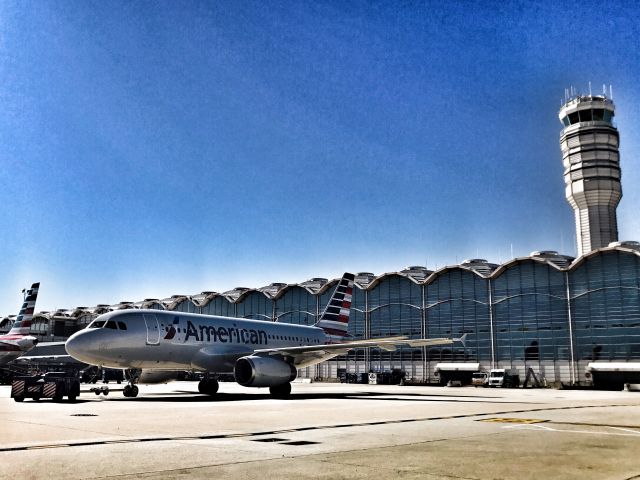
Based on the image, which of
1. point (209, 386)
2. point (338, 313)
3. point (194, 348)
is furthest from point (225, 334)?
point (338, 313)

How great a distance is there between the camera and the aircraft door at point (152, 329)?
3106 centimetres

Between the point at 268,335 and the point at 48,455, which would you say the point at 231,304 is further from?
the point at 48,455

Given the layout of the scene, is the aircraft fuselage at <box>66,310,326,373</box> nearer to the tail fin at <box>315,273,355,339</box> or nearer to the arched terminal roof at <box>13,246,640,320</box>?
the tail fin at <box>315,273,355,339</box>

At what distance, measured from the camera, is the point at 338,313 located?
49.3 m

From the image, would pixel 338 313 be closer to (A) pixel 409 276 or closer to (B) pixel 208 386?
(B) pixel 208 386

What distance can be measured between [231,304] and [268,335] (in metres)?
49.3

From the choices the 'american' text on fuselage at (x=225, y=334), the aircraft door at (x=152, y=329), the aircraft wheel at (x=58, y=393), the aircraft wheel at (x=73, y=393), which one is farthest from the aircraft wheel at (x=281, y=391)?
the aircraft wheel at (x=58, y=393)

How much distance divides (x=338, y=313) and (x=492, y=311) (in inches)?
959

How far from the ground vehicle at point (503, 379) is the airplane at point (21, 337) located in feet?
150

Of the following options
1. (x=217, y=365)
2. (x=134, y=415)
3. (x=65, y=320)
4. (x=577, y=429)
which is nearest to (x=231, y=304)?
(x=65, y=320)

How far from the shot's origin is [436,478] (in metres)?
8.29

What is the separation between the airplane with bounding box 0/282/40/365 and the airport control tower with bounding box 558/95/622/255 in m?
98.7

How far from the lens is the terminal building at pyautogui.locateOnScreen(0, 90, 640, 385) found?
5962 centimetres

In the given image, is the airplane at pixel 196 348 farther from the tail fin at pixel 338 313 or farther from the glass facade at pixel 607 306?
the glass facade at pixel 607 306
